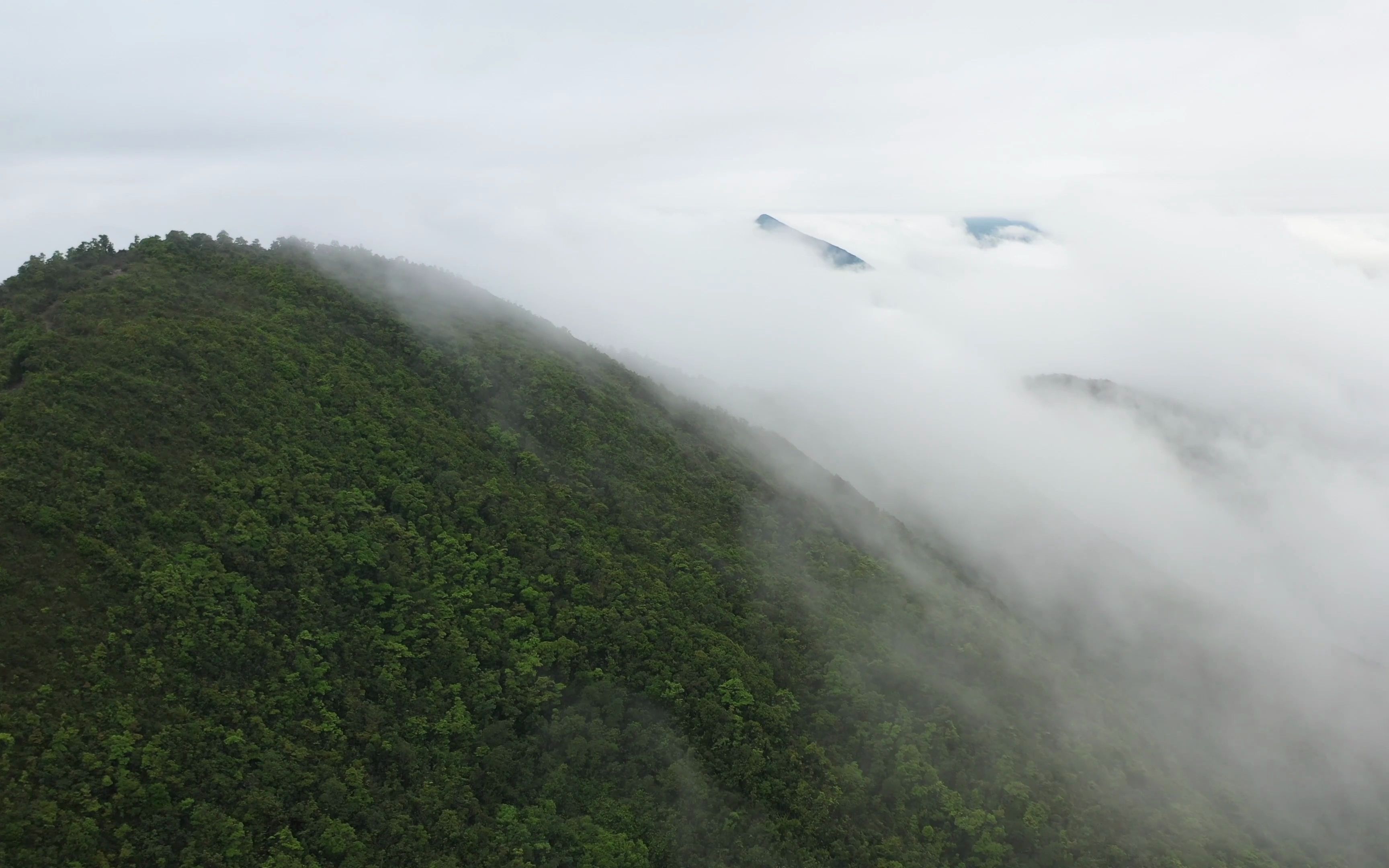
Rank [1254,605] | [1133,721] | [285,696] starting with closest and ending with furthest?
[285,696] < [1133,721] < [1254,605]

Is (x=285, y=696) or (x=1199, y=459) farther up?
(x=285, y=696)

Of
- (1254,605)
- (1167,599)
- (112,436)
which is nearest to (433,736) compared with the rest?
(112,436)

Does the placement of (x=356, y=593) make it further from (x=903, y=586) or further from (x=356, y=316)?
(x=903, y=586)

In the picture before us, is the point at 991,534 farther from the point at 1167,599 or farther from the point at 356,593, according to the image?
the point at 356,593

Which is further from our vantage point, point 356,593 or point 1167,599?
point 1167,599

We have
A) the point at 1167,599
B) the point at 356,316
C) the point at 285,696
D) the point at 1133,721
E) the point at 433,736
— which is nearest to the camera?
the point at 285,696

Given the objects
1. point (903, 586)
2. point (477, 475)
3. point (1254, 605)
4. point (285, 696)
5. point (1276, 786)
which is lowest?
point (1254, 605)
